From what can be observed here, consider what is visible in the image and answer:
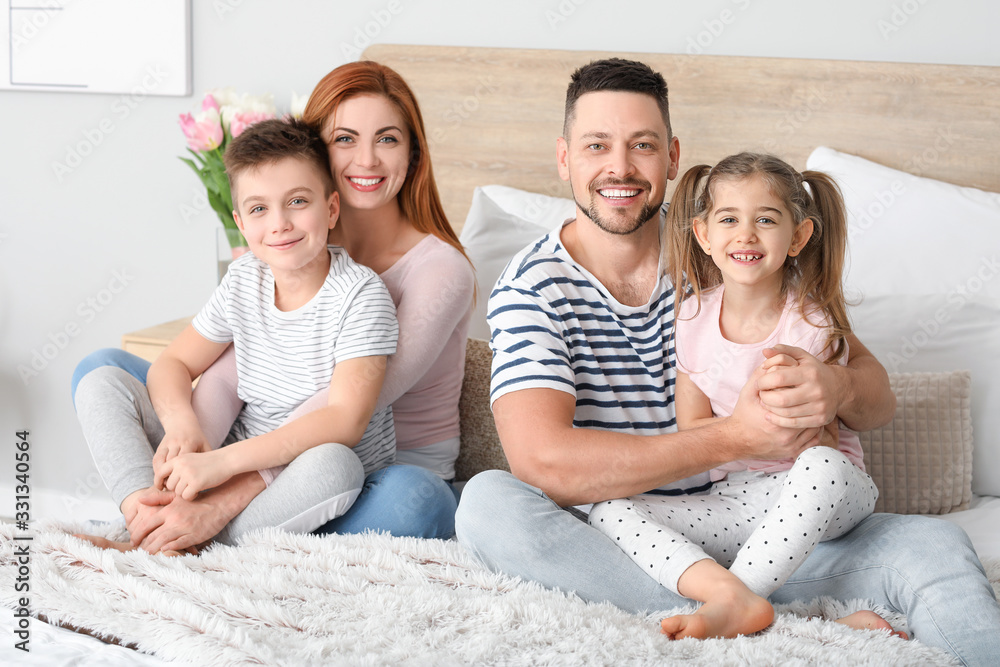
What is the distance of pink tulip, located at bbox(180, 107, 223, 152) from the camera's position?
204 cm

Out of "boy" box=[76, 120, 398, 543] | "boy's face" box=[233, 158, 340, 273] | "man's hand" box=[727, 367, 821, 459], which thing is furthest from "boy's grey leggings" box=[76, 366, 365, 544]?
"man's hand" box=[727, 367, 821, 459]

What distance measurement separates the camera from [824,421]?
3.85ft

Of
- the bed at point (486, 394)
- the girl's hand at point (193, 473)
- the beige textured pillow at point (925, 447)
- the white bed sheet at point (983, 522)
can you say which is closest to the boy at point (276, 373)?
the girl's hand at point (193, 473)

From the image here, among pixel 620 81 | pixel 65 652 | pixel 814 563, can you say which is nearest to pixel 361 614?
pixel 65 652

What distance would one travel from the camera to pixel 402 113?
5.08 feet

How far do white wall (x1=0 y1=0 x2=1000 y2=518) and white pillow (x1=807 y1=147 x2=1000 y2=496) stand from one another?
411mm

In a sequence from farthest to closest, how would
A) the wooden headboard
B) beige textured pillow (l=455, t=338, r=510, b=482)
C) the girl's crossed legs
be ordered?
the wooden headboard → beige textured pillow (l=455, t=338, r=510, b=482) → the girl's crossed legs

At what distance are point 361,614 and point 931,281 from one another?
1.26 m

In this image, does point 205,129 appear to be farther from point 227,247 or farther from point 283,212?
point 283,212

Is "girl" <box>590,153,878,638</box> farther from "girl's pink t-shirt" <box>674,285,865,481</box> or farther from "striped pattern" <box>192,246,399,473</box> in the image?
"striped pattern" <box>192,246,399,473</box>

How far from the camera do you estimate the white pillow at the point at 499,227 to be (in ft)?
6.08

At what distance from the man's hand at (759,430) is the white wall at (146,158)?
1.13 metres

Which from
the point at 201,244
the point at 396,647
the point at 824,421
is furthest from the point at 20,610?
the point at 201,244

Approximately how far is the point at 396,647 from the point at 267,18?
76.8 inches
